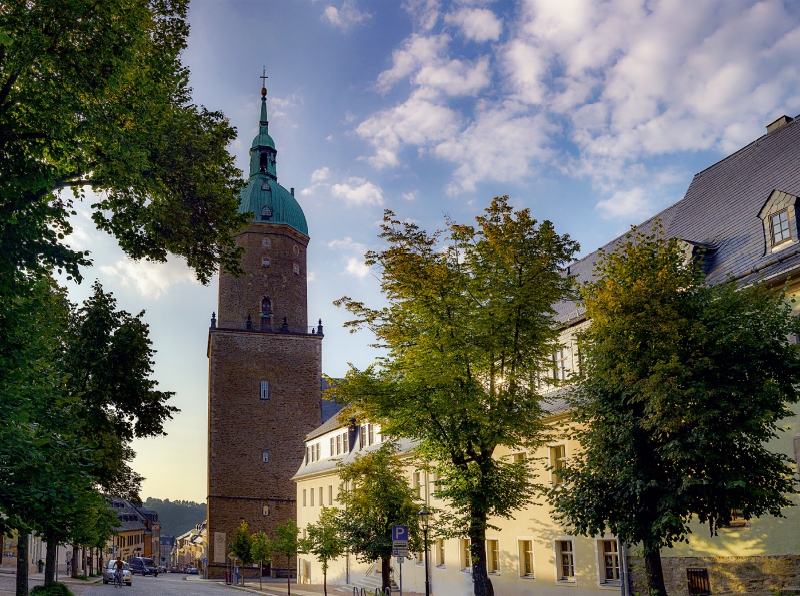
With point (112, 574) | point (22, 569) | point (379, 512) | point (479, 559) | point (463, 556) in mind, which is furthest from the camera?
point (112, 574)

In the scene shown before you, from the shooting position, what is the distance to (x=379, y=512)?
2636 cm

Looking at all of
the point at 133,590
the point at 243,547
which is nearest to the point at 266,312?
the point at 243,547

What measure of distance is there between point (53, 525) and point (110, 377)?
528 inches

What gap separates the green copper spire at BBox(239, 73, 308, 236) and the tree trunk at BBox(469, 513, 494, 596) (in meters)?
43.7

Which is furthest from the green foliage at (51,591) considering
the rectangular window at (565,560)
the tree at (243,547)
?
the tree at (243,547)

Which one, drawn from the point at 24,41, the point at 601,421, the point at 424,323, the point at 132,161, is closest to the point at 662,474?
the point at 601,421

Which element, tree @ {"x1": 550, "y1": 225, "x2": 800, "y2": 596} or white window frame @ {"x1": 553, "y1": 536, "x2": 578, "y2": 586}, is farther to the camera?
white window frame @ {"x1": 553, "y1": 536, "x2": 578, "y2": 586}

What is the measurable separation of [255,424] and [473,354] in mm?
39720

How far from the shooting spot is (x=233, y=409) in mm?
56000

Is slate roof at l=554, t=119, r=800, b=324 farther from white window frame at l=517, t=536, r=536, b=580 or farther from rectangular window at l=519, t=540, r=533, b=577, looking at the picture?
rectangular window at l=519, t=540, r=533, b=577

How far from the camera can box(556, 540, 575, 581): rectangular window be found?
23.2 metres

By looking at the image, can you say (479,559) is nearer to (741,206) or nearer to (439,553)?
(741,206)

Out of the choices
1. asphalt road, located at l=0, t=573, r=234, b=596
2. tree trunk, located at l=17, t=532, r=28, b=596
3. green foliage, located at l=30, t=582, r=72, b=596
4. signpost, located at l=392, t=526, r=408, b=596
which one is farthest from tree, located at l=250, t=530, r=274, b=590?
signpost, located at l=392, t=526, r=408, b=596

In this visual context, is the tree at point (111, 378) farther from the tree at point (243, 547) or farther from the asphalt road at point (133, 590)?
the tree at point (243, 547)
